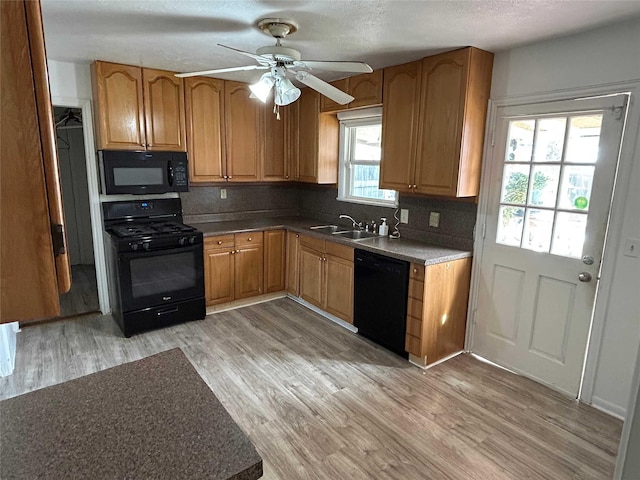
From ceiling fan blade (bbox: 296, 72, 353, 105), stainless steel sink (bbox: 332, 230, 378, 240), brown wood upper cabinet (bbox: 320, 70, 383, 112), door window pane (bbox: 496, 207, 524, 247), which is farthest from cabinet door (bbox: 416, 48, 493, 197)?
stainless steel sink (bbox: 332, 230, 378, 240)

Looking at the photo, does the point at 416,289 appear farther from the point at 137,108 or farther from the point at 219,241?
the point at 137,108

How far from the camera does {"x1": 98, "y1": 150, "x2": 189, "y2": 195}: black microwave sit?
3402 millimetres

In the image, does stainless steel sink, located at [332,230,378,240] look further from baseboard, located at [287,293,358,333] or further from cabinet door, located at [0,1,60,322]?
cabinet door, located at [0,1,60,322]

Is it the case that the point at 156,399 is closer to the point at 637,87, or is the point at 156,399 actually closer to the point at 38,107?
the point at 38,107

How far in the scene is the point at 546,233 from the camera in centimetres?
262

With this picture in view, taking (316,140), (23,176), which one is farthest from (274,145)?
(23,176)

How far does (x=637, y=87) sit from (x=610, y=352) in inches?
62.6

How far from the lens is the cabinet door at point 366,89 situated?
333 cm

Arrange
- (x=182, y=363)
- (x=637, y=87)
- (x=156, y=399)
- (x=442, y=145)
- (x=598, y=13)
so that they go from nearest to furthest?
(x=156, y=399)
(x=182, y=363)
(x=598, y=13)
(x=637, y=87)
(x=442, y=145)

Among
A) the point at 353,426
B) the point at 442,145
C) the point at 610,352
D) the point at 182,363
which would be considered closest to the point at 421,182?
the point at 442,145

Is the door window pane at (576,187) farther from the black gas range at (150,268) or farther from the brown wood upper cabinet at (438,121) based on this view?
the black gas range at (150,268)

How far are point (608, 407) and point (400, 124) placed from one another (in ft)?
8.08

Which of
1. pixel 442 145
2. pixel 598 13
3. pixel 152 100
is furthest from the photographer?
pixel 152 100

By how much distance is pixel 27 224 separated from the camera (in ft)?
1.74
